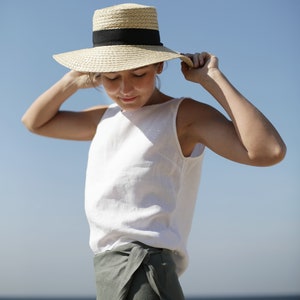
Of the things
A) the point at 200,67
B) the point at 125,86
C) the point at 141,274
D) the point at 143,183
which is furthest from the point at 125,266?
the point at 200,67

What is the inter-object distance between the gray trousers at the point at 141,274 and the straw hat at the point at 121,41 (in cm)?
61

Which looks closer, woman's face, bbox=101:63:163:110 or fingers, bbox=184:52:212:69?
woman's face, bbox=101:63:163:110

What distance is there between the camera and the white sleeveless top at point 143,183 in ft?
7.97

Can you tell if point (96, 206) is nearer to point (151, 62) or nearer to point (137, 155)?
point (137, 155)

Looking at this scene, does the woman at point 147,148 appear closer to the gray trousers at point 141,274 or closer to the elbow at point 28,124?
the gray trousers at point 141,274

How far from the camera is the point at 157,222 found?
2.42m

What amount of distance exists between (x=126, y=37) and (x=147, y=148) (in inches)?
16.1

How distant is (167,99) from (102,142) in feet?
0.90

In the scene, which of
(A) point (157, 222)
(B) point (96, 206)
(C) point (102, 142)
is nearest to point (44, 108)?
(C) point (102, 142)

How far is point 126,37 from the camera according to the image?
2592 millimetres

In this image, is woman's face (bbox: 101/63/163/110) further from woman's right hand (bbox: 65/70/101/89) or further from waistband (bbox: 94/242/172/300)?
waistband (bbox: 94/242/172/300)

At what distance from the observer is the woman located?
242 cm

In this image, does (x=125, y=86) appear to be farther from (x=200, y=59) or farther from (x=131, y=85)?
(x=200, y=59)

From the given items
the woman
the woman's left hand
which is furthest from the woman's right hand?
the woman's left hand
